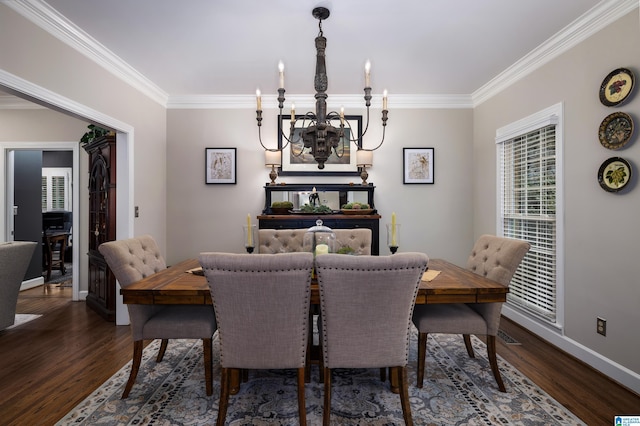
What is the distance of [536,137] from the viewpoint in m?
3.13

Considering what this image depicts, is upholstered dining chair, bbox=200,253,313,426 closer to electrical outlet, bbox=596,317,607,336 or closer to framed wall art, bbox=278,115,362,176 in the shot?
electrical outlet, bbox=596,317,607,336

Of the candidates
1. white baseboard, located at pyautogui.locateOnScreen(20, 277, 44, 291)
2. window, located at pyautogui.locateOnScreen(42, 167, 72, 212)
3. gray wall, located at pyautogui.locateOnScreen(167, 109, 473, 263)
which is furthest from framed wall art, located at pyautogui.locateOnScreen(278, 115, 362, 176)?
window, located at pyautogui.locateOnScreen(42, 167, 72, 212)

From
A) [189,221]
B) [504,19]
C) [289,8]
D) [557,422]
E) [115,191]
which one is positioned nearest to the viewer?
[557,422]

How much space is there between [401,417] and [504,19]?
2.87 metres

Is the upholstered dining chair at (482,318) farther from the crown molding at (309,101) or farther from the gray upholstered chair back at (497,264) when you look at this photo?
the crown molding at (309,101)

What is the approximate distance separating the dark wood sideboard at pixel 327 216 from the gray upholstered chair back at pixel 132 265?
62.2 inches

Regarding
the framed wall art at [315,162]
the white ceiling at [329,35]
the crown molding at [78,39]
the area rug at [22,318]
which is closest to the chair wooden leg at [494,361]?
the white ceiling at [329,35]

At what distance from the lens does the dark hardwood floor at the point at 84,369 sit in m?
1.92

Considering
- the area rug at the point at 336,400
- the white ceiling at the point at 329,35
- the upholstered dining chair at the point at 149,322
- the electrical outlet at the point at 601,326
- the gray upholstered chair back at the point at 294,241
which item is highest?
the white ceiling at the point at 329,35

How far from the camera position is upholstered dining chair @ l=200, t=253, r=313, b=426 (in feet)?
4.86

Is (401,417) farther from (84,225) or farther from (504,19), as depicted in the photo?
(84,225)

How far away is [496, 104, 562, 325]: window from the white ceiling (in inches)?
29.2

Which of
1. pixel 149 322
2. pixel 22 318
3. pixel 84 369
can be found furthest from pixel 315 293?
pixel 22 318

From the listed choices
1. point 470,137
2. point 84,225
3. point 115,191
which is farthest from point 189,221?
point 470,137
